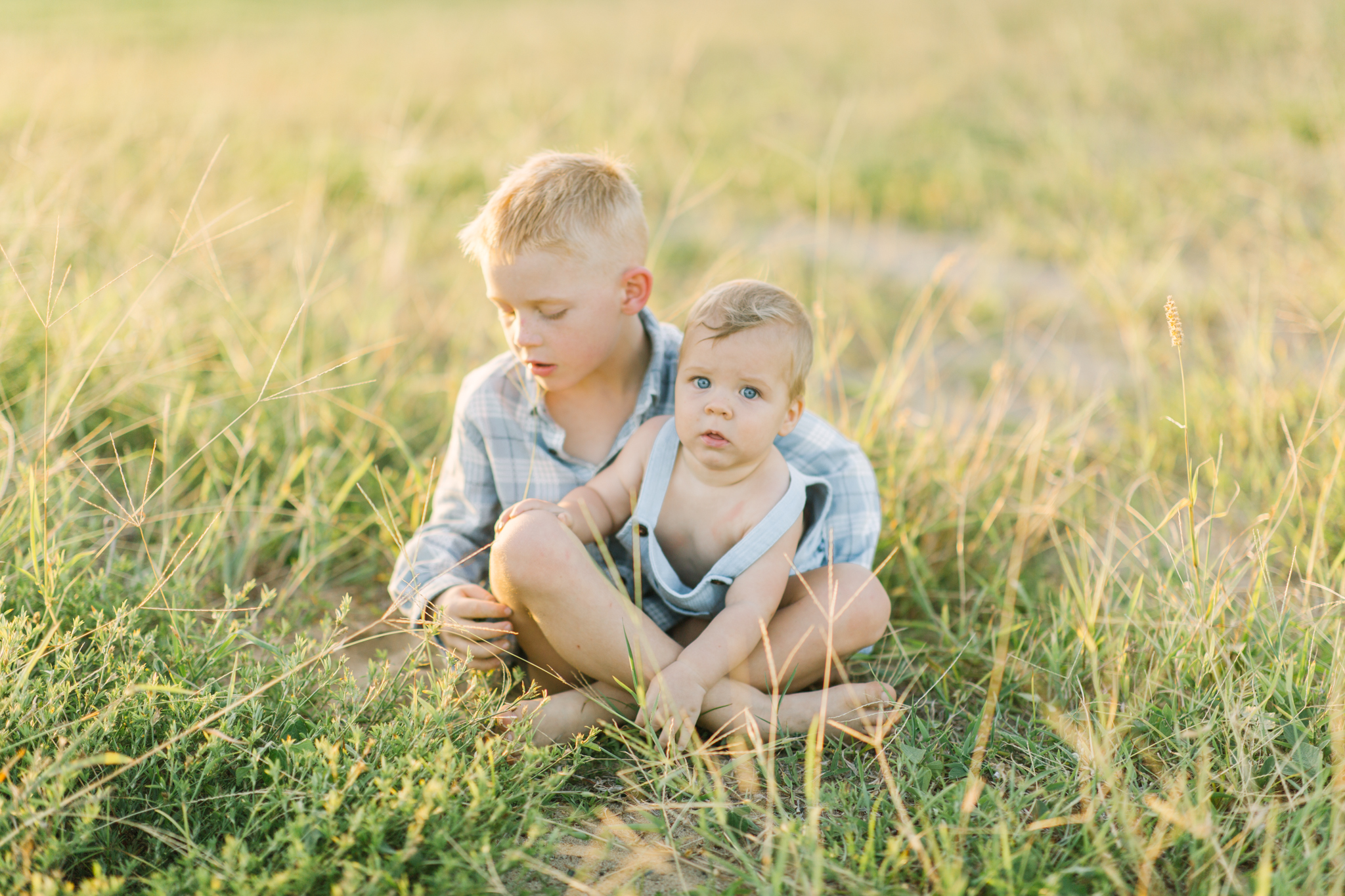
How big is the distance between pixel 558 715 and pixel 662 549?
427 mm

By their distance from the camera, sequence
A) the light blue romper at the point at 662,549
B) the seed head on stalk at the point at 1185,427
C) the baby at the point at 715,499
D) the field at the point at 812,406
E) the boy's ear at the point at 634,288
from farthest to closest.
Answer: the boy's ear at the point at 634,288, the light blue romper at the point at 662,549, the baby at the point at 715,499, the seed head on stalk at the point at 1185,427, the field at the point at 812,406

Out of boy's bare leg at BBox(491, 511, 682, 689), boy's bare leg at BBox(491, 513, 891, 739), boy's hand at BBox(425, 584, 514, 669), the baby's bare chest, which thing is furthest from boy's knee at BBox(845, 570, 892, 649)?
boy's hand at BBox(425, 584, 514, 669)

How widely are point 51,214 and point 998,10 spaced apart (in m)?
9.50

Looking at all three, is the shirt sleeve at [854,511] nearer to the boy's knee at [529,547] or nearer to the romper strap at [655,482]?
the romper strap at [655,482]

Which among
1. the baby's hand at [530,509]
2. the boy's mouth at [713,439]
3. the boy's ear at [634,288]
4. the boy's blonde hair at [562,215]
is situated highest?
the boy's blonde hair at [562,215]

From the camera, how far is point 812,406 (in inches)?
119

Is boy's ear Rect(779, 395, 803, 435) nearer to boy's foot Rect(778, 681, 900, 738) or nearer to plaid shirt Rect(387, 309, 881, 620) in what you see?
plaid shirt Rect(387, 309, 881, 620)

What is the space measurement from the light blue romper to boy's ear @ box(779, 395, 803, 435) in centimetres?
13

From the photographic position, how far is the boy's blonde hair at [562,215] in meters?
1.93

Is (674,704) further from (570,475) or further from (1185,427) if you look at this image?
(1185,427)

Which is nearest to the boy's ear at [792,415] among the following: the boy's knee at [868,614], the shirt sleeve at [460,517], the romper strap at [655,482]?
the romper strap at [655,482]

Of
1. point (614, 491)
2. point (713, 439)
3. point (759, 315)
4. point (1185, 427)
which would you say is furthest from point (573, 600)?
point (1185, 427)

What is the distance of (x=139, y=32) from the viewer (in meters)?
9.46

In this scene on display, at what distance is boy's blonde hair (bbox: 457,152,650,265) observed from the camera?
6.33 feet
